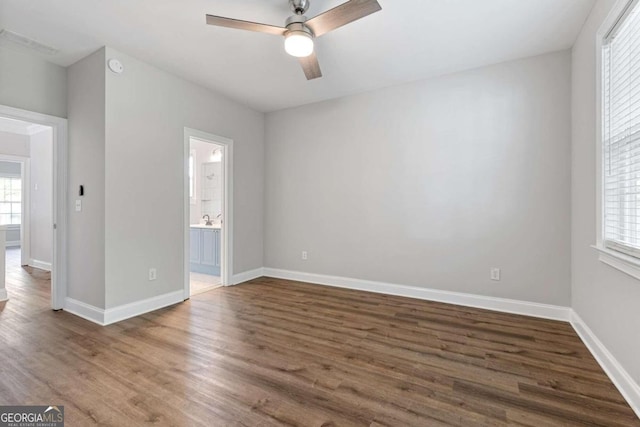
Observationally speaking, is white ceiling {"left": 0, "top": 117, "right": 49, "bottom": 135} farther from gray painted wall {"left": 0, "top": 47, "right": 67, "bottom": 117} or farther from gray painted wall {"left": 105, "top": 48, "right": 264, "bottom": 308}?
gray painted wall {"left": 105, "top": 48, "right": 264, "bottom": 308}

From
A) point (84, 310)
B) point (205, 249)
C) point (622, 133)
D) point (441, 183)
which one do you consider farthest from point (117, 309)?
point (622, 133)

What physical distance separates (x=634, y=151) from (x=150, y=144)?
4.11m

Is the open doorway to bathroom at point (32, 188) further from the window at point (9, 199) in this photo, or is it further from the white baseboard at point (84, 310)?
the window at point (9, 199)

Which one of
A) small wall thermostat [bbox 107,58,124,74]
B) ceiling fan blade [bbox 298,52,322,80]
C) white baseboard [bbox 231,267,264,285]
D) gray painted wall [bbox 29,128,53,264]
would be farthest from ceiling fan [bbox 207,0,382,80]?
gray painted wall [bbox 29,128,53,264]

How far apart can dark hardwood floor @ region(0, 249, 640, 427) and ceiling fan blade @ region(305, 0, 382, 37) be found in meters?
2.46

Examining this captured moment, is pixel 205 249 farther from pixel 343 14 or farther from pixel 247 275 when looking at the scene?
pixel 343 14

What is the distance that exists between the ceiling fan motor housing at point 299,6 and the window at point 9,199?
421 inches

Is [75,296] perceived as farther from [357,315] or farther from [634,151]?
[634,151]

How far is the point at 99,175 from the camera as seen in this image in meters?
2.94

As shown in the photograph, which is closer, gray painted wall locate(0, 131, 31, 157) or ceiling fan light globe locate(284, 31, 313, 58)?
ceiling fan light globe locate(284, 31, 313, 58)

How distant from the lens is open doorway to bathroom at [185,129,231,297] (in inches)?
149

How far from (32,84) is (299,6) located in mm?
2923

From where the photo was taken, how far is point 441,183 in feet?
11.7

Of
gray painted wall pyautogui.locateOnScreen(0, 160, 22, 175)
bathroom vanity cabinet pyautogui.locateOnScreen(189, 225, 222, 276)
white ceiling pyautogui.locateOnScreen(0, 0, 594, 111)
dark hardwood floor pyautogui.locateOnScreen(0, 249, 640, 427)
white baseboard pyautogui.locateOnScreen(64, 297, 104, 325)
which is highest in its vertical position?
white ceiling pyautogui.locateOnScreen(0, 0, 594, 111)
